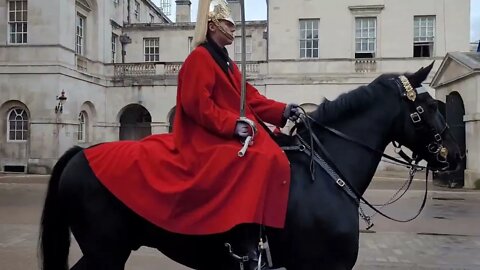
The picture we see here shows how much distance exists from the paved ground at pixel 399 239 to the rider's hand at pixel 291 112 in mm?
3431

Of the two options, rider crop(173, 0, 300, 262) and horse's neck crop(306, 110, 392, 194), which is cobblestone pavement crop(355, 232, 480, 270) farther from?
rider crop(173, 0, 300, 262)

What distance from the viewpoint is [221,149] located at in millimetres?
3393

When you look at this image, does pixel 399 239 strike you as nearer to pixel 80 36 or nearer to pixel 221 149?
pixel 221 149

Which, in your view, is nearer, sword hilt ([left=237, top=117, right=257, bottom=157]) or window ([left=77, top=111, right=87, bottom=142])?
sword hilt ([left=237, top=117, right=257, bottom=157])

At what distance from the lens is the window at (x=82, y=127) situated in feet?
90.5

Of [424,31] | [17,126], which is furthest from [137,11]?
[424,31]

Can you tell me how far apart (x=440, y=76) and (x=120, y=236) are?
714 inches

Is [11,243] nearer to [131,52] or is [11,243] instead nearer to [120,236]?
[120,236]

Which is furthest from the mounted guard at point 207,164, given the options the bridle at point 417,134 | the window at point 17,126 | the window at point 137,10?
the window at point 137,10

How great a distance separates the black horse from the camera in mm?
3402

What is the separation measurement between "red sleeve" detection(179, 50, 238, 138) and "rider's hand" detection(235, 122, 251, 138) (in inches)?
1.1

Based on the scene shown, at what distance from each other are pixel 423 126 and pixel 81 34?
2715 centimetres

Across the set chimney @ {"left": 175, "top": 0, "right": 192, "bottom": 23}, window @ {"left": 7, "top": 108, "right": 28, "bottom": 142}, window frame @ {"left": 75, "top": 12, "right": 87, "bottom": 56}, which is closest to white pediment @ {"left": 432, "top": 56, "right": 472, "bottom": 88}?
window frame @ {"left": 75, "top": 12, "right": 87, "bottom": 56}

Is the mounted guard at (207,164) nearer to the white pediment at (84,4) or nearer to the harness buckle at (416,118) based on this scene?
the harness buckle at (416,118)
